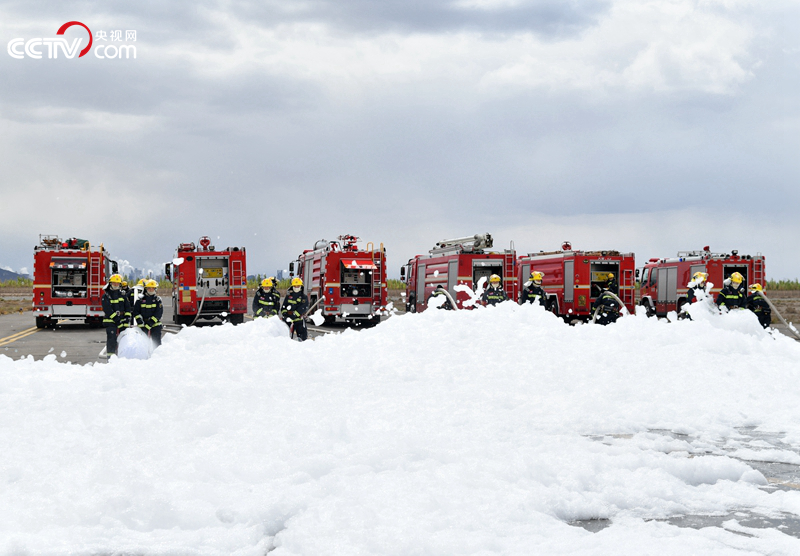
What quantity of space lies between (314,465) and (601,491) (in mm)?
2382

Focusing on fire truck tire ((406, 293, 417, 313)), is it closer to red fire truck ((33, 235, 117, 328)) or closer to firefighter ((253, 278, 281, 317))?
red fire truck ((33, 235, 117, 328))

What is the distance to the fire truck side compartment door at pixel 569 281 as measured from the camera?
100 feet

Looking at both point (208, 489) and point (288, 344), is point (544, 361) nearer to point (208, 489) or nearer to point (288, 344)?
point (288, 344)

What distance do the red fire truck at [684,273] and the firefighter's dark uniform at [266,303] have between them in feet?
64.8

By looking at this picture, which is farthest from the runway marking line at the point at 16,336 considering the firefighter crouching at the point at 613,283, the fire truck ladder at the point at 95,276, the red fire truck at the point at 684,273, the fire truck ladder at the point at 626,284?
the red fire truck at the point at 684,273

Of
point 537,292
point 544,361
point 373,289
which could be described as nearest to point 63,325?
point 373,289

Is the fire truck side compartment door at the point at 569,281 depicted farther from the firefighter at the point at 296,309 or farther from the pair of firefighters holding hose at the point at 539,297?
the firefighter at the point at 296,309

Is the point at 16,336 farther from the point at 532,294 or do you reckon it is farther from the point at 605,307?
the point at 605,307

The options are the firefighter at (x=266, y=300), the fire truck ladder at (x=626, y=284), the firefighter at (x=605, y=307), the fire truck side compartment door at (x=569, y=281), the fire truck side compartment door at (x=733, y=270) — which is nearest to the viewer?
the firefighter at (x=266, y=300)

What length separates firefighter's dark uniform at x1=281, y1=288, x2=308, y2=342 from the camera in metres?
18.1

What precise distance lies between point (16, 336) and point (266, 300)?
38.8 feet

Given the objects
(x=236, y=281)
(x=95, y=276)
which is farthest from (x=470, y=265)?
(x=95, y=276)

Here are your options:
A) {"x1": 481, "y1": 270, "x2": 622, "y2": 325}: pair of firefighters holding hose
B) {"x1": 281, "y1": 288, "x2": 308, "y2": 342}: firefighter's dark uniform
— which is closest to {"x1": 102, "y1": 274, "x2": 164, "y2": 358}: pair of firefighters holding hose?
{"x1": 281, "y1": 288, "x2": 308, "y2": 342}: firefighter's dark uniform

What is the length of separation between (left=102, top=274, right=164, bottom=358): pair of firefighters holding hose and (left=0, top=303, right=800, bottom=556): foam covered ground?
2316 mm
